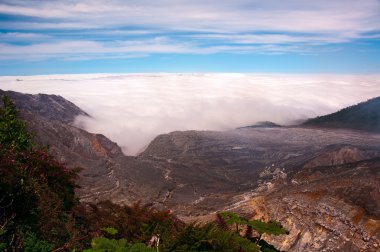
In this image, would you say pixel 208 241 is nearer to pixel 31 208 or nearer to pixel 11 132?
pixel 31 208

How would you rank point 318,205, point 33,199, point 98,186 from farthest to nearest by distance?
point 98,186 < point 318,205 < point 33,199

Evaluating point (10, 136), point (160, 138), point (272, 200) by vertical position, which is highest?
point (10, 136)

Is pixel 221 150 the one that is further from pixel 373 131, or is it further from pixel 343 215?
pixel 343 215

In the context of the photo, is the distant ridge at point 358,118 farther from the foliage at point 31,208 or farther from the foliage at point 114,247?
the foliage at point 114,247

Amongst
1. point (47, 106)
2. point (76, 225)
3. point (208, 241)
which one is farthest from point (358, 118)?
point (208, 241)

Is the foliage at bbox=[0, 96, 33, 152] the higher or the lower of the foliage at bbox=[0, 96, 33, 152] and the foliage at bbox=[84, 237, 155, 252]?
the lower

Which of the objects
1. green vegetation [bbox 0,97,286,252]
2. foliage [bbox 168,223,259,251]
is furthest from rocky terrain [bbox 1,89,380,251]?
foliage [bbox 168,223,259,251]

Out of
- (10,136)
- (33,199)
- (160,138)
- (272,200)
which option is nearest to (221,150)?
(160,138)

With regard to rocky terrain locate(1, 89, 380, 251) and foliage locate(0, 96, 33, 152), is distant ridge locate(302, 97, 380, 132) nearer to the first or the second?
rocky terrain locate(1, 89, 380, 251)
